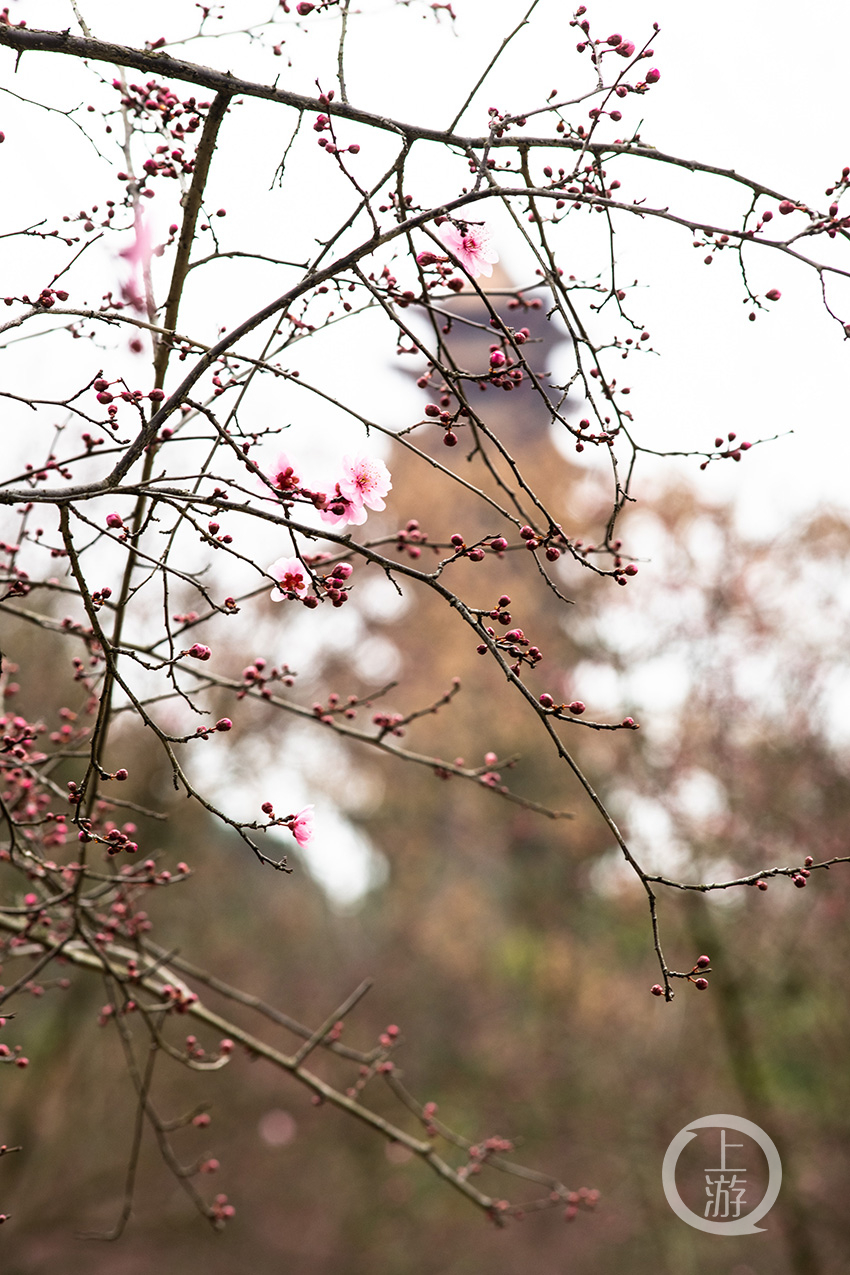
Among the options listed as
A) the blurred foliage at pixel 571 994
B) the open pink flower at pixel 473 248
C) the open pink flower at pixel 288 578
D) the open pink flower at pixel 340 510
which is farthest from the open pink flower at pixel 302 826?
the blurred foliage at pixel 571 994

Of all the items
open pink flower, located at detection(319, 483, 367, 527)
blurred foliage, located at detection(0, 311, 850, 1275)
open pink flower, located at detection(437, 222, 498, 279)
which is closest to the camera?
open pink flower, located at detection(319, 483, 367, 527)

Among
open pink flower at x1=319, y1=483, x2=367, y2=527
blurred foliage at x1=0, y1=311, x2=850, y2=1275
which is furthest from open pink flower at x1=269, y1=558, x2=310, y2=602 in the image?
blurred foliage at x1=0, y1=311, x2=850, y2=1275

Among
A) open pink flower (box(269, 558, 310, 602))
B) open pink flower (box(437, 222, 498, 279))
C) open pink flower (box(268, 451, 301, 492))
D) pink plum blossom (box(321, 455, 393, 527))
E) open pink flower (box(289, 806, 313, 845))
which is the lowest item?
open pink flower (box(289, 806, 313, 845))

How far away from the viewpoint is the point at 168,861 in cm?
810

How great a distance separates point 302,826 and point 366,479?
59 centimetres

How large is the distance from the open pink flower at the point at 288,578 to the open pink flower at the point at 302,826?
1.18 feet

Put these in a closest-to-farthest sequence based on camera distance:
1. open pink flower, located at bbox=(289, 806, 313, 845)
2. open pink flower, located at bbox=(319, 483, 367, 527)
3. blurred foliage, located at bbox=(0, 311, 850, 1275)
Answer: open pink flower, located at bbox=(319, 483, 367, 527) < open pink flower, located at bbox=(289, 806, 313, 845) < blurred foliage, located at bbox=(0, 311, 850, 1275)

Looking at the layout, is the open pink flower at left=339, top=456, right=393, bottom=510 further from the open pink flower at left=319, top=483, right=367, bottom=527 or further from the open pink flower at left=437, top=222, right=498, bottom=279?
the open pink flower at left=437, top=222, right=498, bottom=279

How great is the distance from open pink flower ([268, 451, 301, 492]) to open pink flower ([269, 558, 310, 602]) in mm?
134

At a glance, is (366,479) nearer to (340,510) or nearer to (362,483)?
(362,483)

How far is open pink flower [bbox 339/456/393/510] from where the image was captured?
1.66 m

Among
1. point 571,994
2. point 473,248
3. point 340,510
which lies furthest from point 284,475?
point 571,994

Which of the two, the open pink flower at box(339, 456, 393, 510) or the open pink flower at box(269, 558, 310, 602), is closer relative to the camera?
the open pink flower at box(269, 558, 310, 602)

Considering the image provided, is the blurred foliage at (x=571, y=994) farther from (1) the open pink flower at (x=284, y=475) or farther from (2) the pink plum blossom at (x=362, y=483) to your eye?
(1) the open pink flower at (x=284, y=475)
